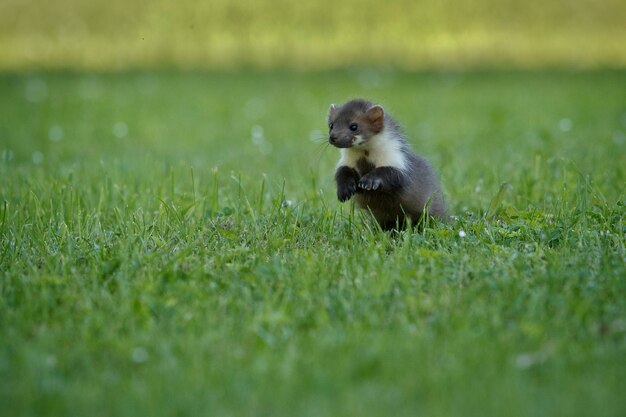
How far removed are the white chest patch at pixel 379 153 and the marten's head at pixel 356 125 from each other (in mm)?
40

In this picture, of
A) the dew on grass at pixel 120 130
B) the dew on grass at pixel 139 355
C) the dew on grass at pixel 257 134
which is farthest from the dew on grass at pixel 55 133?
the dew on grass at pixel 139 355

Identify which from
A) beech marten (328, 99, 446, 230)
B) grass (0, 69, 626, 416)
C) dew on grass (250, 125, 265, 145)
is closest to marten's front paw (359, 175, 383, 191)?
beech marten (328, 99, 446, 230)

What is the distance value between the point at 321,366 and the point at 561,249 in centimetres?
189

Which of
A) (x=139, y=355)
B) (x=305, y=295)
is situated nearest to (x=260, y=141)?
(x=305, y=295)

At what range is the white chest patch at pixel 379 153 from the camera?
546cm

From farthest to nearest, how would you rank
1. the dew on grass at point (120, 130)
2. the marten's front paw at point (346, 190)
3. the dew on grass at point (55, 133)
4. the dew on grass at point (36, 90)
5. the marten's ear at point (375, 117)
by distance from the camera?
1. the dew on grass at point (36, 90)
2. the dew on grass at point (120, 130)
3. the dew on grass at point (55, 133)
4. the marten's ear at point (375, 117)
5. the marten's front paw at point (346, 190)

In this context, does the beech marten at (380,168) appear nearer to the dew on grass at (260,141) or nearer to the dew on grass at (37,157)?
the dew on grass at (260,141)

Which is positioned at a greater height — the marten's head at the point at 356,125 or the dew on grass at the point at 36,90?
the dew on grass at the point at 36,90

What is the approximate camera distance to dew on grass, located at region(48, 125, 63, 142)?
9.95 metres

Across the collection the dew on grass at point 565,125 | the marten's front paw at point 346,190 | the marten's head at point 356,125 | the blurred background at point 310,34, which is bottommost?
the marten's front paw at point 346,190

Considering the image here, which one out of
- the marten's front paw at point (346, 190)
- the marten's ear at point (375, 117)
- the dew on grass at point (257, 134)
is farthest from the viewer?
the dew on grass at point (257, 134)

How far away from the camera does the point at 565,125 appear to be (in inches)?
384

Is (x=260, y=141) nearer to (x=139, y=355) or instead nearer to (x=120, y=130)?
(x=120, y=130)

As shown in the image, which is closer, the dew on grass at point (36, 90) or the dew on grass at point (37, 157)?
the dew on grass at point (37, 157)
